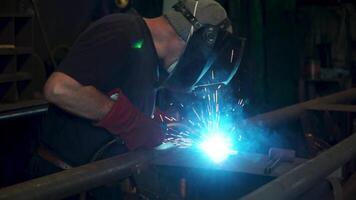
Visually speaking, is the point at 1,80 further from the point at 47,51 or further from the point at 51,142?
the point at 51,142

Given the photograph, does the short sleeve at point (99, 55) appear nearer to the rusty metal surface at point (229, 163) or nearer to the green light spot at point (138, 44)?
the green light spot at point (138, 44)

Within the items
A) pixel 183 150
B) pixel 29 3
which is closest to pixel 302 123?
pixel 183 150

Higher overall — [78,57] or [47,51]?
[78,57]

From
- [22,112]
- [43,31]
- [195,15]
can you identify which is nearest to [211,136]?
[195,15]

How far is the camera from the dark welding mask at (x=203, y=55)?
217 centimetres

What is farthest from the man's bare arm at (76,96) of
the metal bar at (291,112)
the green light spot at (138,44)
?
the metal bar at (291,112)

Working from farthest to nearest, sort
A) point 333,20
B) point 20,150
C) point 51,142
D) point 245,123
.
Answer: point 333,20 < point 20,150 < point 245,123 < point 51,142

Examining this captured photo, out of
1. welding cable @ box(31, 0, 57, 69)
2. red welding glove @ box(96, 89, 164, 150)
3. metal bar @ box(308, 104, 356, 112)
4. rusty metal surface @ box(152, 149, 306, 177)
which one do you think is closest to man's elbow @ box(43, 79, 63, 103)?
red welding glove @ box(96, 89, 164, 150)

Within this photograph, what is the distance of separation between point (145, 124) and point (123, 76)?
0.25m

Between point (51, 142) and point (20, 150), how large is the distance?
4.59ft

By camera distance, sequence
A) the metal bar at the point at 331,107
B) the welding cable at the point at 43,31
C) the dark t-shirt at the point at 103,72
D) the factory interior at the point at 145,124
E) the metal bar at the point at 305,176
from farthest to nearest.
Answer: the welding cable at the point at 43,31
the metal bar at the point at 331,107
the dark t-shirt at the point at 103,72
the factory interior at the point at 145,124
the metal bar at the point at 305,176

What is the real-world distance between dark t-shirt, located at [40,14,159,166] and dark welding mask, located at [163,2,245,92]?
108mm

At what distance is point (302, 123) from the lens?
3.24m

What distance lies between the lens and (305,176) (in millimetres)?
1701
